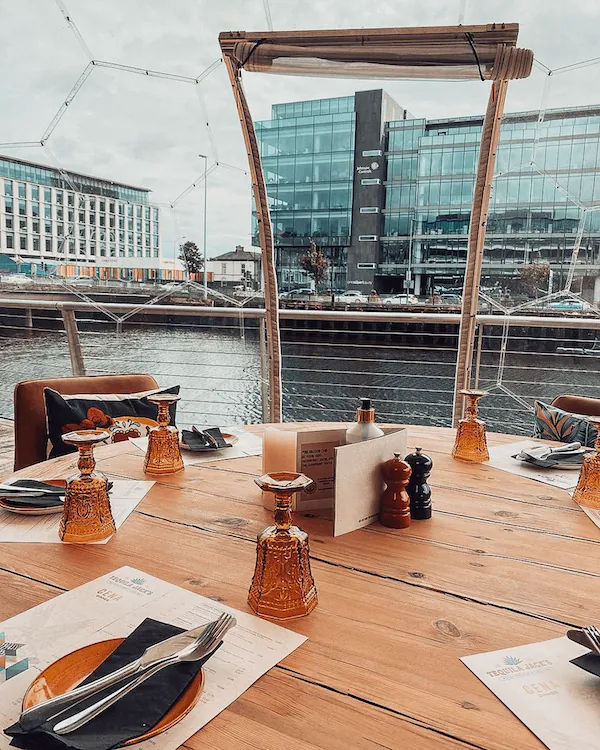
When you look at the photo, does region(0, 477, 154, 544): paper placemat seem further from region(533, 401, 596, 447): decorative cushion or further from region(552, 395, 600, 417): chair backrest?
region(552, 395, 600, 417): chair backrest

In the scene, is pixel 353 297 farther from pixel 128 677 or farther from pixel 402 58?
pixel 128 677

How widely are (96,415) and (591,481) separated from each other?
1403 millimetres

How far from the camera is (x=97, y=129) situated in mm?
3727

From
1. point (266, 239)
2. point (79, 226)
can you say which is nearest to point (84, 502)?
point (266, 239)

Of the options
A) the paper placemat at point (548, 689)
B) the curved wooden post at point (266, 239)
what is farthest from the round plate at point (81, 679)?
the curved wooden post at point (266, 239)

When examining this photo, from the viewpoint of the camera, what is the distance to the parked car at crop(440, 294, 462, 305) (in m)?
3.08

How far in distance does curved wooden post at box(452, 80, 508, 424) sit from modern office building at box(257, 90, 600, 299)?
0.43 feet

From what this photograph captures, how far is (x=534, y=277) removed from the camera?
301 cm

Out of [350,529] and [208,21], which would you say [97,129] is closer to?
[208,21]

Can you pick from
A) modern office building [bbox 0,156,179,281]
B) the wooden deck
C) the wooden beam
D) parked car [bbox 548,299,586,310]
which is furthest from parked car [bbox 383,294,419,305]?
the wooden deck

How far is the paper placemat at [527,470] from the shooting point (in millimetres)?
1332

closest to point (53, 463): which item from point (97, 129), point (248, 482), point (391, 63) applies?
point (248, 482)

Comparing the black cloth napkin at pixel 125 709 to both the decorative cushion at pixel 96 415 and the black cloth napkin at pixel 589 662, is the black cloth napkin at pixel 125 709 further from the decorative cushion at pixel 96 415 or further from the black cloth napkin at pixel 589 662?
the decorative cushion at pixel 96 415

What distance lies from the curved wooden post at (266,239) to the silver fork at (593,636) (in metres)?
2.37
